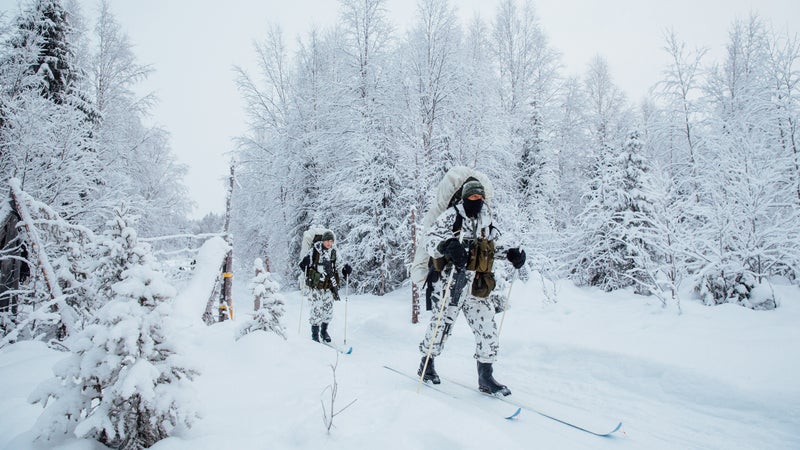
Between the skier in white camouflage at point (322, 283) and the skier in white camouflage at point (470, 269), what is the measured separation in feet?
13.0

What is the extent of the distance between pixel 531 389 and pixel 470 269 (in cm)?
185

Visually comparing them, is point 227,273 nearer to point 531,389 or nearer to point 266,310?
point 266,310

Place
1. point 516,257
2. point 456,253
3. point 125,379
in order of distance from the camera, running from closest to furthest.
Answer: point 125,379, point 456,253, point 516,257

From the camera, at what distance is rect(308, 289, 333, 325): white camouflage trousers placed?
782 centimetres

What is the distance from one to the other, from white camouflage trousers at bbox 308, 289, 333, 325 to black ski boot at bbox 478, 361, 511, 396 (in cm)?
464

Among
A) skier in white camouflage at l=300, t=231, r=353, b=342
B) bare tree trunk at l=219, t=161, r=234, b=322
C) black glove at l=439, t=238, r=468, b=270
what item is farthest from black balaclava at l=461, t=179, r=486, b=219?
bare tree trunk at l=219, t=161, r=234, b=322

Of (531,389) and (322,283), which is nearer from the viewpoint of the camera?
(531,389)

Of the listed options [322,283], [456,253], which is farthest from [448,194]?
[322,283]

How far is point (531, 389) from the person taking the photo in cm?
429

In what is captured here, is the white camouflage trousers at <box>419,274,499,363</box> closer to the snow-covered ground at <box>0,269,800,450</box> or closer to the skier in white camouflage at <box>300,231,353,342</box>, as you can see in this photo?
the snow-covered ground at <box>0,269,800,450</box>

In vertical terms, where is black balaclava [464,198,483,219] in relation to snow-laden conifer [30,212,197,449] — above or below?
above

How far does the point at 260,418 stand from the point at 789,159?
951 cm

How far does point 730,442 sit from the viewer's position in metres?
2.89

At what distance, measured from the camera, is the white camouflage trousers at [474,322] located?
12.5 ft
